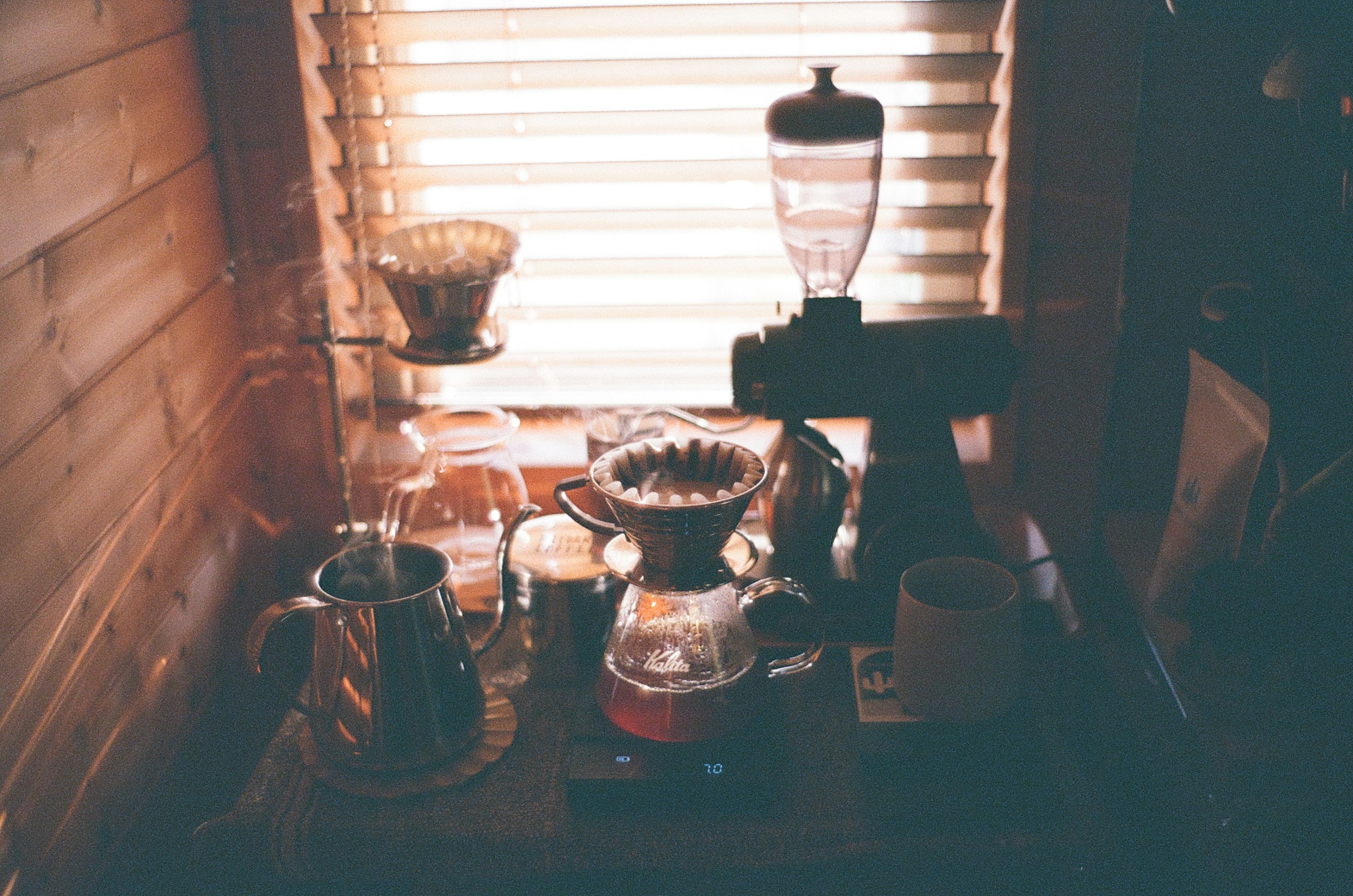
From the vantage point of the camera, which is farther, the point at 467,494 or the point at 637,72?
the point at 637,72

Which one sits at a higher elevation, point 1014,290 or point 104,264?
point 104,264

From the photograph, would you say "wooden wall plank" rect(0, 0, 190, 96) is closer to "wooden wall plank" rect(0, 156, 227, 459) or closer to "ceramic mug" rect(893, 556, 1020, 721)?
"wooden wall plank" rect(0, 156, 227, 459)

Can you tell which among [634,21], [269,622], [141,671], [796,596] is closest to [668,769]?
[796,596]

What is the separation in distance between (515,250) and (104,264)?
45 centimetres

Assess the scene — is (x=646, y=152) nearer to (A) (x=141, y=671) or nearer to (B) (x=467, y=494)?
(B) (x=467, y=494)

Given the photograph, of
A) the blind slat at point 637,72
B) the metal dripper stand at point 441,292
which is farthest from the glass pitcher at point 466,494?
the blind slat at point 637,72

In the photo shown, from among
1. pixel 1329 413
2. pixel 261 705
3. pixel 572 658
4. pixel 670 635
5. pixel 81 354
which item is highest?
pixel 81 354

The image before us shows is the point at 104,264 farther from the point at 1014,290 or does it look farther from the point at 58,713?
the point at 1014,290

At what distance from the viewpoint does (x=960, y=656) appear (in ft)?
3.54

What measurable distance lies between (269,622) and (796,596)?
52 centimetres

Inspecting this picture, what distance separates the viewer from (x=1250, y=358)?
1363 millimetres

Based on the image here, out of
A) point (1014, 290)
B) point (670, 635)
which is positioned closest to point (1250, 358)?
point (1014, 290)

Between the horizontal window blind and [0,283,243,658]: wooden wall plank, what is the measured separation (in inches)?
11.4

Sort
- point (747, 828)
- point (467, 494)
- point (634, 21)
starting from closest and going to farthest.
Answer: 1. point (747, 828)
2. point (467, 494)
3. point (634, 21)
